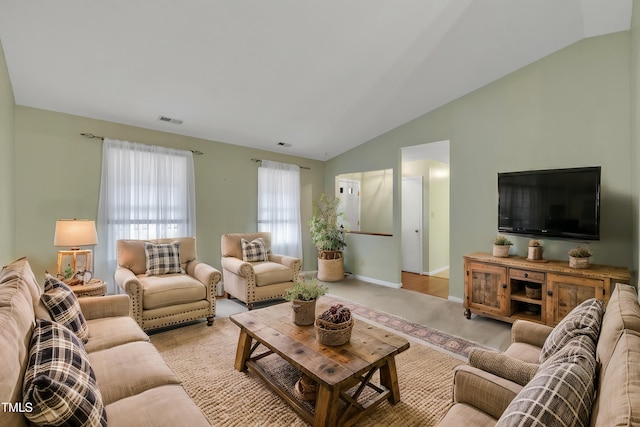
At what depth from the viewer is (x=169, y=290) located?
121 inches

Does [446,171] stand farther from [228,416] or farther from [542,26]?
[228,416]

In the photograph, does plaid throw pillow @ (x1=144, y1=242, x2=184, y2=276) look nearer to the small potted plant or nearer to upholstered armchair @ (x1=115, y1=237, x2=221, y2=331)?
upholstered armchair @ (x1=115, y1=237, x2=221, y2=331)

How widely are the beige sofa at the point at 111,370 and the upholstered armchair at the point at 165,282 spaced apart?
879 millimetres

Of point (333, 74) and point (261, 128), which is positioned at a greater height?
point (333, 74)

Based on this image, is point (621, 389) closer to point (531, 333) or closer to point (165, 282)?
point (531, 333)

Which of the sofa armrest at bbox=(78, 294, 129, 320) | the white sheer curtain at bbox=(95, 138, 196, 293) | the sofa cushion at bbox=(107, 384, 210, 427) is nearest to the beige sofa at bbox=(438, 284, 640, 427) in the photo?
the sofa cushion at bbox=(107, 384, 210, 427)

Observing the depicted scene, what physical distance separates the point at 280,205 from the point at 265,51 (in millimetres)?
2986

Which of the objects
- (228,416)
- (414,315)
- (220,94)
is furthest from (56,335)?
(414,315)

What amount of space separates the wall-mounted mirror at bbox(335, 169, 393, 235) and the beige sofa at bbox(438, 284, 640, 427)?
484 centimetres

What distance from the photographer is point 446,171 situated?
6.42 m

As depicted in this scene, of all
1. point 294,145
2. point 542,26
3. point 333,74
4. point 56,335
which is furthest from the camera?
point 294,145

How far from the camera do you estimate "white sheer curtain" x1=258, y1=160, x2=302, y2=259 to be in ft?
17.1

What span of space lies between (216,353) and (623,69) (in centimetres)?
478

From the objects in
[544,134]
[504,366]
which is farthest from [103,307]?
[544,134]
